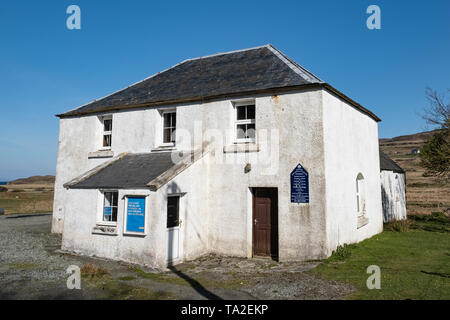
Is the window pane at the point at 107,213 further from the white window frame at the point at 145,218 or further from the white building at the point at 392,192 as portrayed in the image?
the white building at the point at 392,192

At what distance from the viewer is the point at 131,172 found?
1149 cm

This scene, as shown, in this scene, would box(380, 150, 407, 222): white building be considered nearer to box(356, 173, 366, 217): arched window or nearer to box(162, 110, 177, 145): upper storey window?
box(356, 173, 366, 217): arched window

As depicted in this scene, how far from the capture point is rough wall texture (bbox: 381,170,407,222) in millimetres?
18286

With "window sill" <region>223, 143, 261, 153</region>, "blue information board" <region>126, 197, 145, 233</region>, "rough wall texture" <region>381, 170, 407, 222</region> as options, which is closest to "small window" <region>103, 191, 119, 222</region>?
"blue information board" <region>126, 197, 145, 233</region>

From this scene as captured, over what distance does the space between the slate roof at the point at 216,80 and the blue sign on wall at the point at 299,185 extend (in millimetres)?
2850

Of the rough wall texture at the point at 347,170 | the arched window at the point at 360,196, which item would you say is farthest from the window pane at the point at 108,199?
the arched window at the point at 360,196

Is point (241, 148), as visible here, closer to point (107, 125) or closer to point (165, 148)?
point (165, 148)

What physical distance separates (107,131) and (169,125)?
3559 millimetres

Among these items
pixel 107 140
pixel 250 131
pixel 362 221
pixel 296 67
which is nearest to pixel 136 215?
pixel 250 131

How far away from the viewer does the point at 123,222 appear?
10.2m

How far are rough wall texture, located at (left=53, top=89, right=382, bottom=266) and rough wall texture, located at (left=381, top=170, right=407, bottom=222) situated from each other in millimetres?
6029
